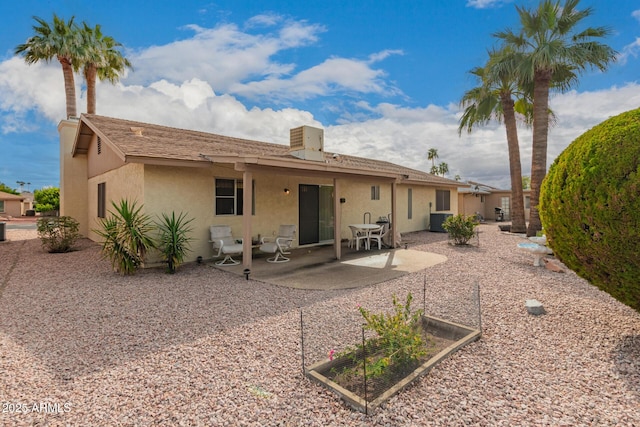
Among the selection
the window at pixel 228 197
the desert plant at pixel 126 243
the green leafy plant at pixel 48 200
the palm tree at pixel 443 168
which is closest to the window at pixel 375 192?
the window at pixel 228 197

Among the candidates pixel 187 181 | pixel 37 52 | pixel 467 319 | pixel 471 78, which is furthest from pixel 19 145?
pixel 467 319

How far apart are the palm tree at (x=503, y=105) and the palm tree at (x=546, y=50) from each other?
0.78 m

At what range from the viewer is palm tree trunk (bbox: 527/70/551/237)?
13305 millimetres

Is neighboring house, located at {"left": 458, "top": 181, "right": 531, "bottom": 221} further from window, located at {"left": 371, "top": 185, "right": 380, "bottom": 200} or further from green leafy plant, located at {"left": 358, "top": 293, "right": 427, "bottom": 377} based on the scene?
green leafy plant, located at {"left": 358, "top": 293, "right": 427, "bottom": 377}

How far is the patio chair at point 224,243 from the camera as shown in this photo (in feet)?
26.8

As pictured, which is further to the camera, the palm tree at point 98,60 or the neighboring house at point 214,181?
the palm tree at point 98,60

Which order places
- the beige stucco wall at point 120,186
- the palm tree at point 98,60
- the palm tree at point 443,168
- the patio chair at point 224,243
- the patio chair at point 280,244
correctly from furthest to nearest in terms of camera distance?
the palm tree at point 443,168
the palm tree at point 98,60
the patio chair at point 280,244
the patio chair at point 224,243
the beige stucco wall at point 120,186

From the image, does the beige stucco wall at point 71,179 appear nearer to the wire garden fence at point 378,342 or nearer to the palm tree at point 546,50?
the wire garden fence at point 378,342

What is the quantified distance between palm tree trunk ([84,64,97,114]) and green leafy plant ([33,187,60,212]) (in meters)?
13.5

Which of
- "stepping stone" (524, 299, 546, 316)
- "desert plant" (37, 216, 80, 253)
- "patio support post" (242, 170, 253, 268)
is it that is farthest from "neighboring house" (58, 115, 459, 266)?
"stepping stone" (524, 299, 546, 316)

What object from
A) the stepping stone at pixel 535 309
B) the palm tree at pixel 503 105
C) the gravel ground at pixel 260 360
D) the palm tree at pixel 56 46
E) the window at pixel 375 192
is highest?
the palm tree at pixel 56 46

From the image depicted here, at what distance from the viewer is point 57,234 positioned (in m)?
10.6

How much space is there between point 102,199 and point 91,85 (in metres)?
13.3

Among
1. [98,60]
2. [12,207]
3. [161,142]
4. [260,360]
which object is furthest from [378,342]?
[12,207]
